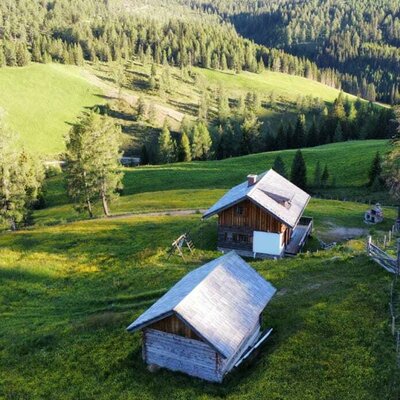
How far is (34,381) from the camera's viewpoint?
24.3 m

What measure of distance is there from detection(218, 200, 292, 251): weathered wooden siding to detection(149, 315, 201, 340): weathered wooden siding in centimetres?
2137

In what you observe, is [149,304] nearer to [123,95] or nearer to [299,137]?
[299,137]

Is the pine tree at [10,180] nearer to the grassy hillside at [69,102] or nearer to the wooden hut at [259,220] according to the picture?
the wooden hut at [259,220]

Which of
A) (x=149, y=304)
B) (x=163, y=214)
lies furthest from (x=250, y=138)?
(x=149, y=304)

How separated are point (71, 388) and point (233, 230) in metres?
24.3

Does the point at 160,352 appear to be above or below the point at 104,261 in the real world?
above

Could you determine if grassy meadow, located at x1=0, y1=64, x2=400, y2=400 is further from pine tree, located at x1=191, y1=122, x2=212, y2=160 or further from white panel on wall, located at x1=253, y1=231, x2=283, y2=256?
pine tree, located at x1=191, y1=122, x2=212, y2=160

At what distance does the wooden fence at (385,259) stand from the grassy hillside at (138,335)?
58 centimetres

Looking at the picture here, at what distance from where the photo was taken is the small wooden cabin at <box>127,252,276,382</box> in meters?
21.5

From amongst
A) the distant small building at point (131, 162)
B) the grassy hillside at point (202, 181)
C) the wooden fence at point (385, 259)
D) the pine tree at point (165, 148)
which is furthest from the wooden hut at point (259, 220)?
the distant small building at point (131, 162)

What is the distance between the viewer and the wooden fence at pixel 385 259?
2776 cm

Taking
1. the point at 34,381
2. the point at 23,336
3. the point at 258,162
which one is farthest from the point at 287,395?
the point at 258,162

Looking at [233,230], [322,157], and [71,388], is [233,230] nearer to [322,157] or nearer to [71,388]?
[71,388]

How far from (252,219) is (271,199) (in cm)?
266
